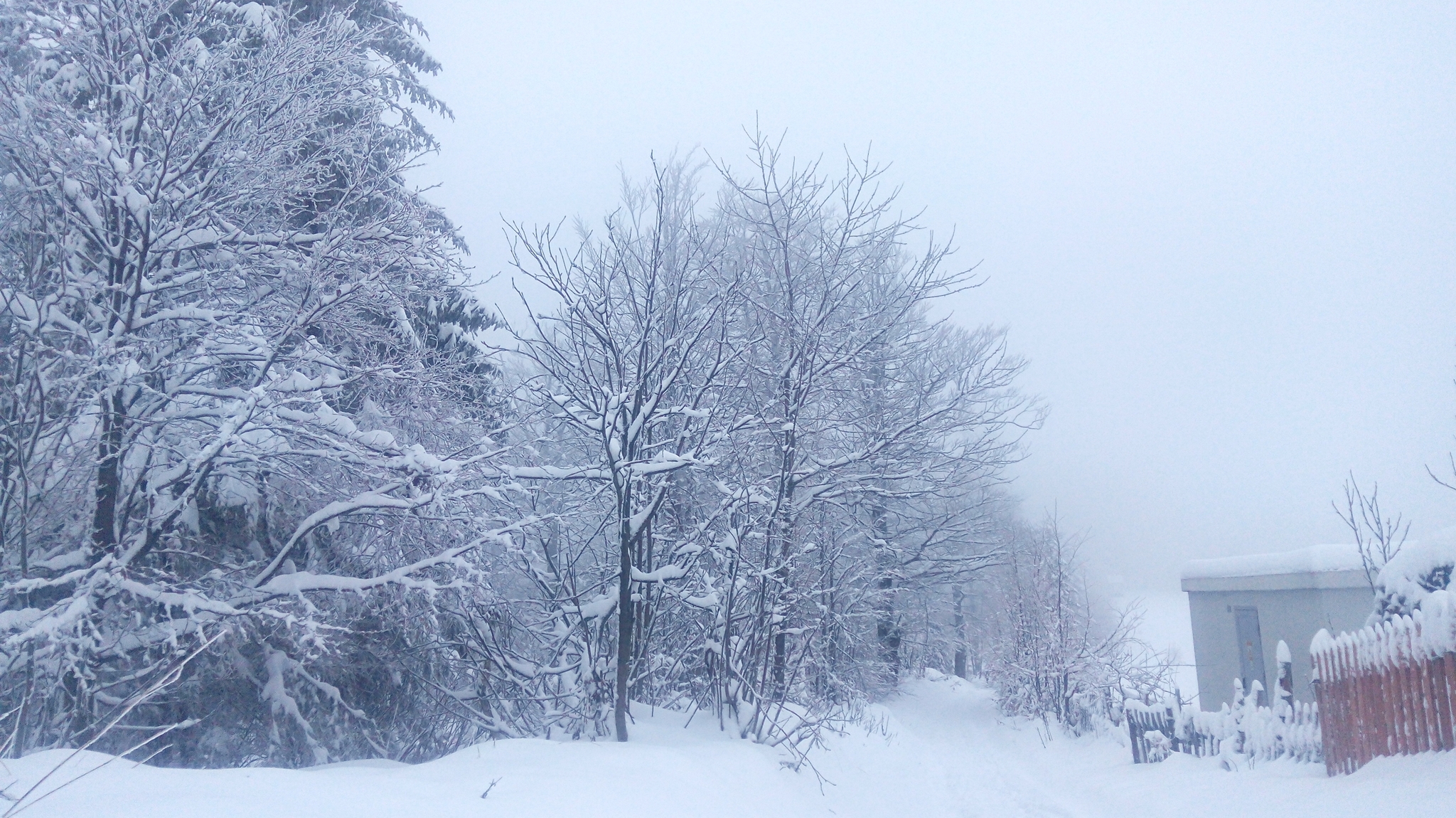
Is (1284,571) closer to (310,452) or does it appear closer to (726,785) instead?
(726,785)

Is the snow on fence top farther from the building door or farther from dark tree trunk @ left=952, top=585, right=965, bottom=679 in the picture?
dark tree trunk @ left=952, top=585, right=965, bottom=679

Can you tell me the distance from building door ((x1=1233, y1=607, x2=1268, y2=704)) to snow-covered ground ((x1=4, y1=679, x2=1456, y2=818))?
Result: 330 centimetres

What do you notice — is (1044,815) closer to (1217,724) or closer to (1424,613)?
(1217,724)

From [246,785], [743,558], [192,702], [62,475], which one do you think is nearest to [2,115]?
[62,475]

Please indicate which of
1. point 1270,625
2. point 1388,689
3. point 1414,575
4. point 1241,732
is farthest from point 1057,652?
point 1388,689

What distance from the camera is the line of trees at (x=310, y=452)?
6.31m

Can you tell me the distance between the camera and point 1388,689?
7121 millimetres

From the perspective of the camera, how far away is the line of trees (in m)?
6.31

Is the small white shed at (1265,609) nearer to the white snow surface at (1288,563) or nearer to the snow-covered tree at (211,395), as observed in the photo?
the white snow surface at (1288,563)

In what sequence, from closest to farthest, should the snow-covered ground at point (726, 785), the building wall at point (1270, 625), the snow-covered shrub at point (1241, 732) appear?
1. the snow-covered ground at point (726, 785)
2. the snow-covered shrub at point (1241, 732)
3. the building wall at point (1270, 625)

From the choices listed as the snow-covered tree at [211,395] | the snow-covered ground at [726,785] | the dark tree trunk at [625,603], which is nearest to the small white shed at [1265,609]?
the snow-covered ground at [726,785]

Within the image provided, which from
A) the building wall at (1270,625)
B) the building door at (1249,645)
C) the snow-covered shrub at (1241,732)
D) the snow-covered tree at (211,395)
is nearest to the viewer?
the snow-covered tree at (211,395)

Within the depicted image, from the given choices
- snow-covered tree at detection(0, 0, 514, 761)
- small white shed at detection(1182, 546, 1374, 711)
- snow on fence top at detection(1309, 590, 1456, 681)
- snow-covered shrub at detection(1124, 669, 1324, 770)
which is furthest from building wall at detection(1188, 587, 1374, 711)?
snow-covered tree at detection(0, 0, 514, 761)

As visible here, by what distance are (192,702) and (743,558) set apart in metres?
4.68
